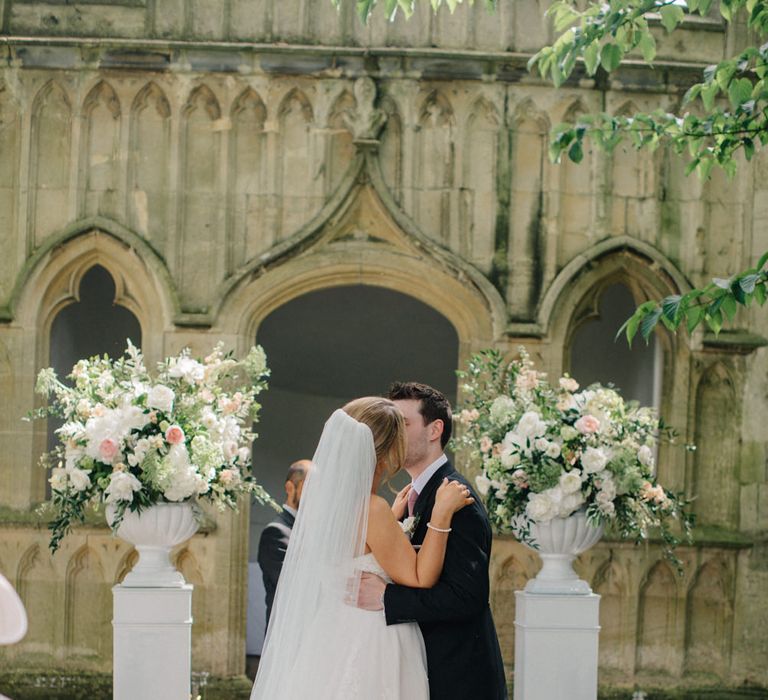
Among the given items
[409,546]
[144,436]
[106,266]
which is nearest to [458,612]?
[409,546]

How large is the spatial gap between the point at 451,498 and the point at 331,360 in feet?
31.1

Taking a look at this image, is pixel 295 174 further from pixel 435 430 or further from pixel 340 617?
pixel 340 617

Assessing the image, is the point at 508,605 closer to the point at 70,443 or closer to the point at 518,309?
the point at 518,309

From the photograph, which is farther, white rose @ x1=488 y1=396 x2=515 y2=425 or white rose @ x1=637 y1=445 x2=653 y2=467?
white rose @ x1=488 y1=396 x2=515 y2=425

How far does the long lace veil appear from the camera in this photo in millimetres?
4988

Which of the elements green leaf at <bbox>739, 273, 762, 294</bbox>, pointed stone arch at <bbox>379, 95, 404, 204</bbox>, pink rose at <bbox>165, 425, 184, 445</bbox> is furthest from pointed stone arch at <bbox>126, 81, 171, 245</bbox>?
green leaf at <bbox>739, 273, 762, 294</bbox>

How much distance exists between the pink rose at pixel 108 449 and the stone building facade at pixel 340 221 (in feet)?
10.6

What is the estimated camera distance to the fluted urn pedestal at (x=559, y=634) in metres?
7.45

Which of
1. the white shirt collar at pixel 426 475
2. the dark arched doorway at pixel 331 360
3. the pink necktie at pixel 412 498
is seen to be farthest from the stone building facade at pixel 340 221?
the white shirt collar at pixel 426 475

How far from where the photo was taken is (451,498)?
496 cm

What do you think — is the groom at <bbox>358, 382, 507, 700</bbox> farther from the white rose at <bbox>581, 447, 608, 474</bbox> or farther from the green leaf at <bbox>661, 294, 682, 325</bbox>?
the white rose at <bbox>581, 447, 608, 474</bbox>

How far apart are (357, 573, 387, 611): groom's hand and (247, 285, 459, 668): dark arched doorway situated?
894 cm

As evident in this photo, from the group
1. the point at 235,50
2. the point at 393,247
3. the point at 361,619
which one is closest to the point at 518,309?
the point at 393,247

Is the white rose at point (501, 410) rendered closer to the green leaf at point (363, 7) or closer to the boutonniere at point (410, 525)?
the green leaf at point (363, 7)
